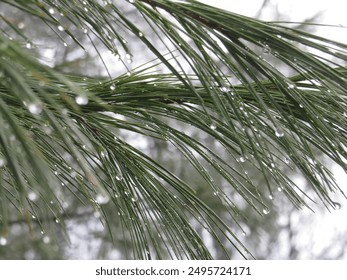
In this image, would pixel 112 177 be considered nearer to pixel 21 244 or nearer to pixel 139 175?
pixel 139 175

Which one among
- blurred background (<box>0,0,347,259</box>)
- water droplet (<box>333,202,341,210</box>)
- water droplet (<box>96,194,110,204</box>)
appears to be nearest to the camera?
water droplet (<box>96,194,110,204</box>)

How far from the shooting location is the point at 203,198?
2533 mm

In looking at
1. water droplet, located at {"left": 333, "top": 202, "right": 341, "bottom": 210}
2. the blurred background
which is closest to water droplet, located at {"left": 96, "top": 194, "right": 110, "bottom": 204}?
water droplet, located at {"left": 333, "top": 202, "right": 341, "bottom": 210}

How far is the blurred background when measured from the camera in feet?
7.98

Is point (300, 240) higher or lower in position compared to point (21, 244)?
higher

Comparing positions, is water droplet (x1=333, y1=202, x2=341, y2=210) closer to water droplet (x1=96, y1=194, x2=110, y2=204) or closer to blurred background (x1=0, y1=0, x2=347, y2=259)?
water droplet (x1=96, y1=194, x2=110, y2=204)

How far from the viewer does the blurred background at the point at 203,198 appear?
7.98ft

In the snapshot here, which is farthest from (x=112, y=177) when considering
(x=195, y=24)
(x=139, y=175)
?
(x=195, y=24)

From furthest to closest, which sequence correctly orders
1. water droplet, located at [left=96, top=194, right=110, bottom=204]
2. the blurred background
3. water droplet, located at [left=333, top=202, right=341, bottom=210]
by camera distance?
the blurred background, water droplet, located at [left=333, top=202, right=341, bottom=210], water droplet, located at [left=96, top=194, right=110, bottom=204]

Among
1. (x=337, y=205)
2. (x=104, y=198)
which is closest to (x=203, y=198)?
(x=337, y=205)

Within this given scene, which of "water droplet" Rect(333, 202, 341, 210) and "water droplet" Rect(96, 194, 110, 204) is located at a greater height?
"water droplet" Rect(333, 202, 341, 210)

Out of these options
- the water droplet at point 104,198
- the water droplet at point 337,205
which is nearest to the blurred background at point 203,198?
the water droplet at point 337,205

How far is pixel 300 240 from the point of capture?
3.98 metres
